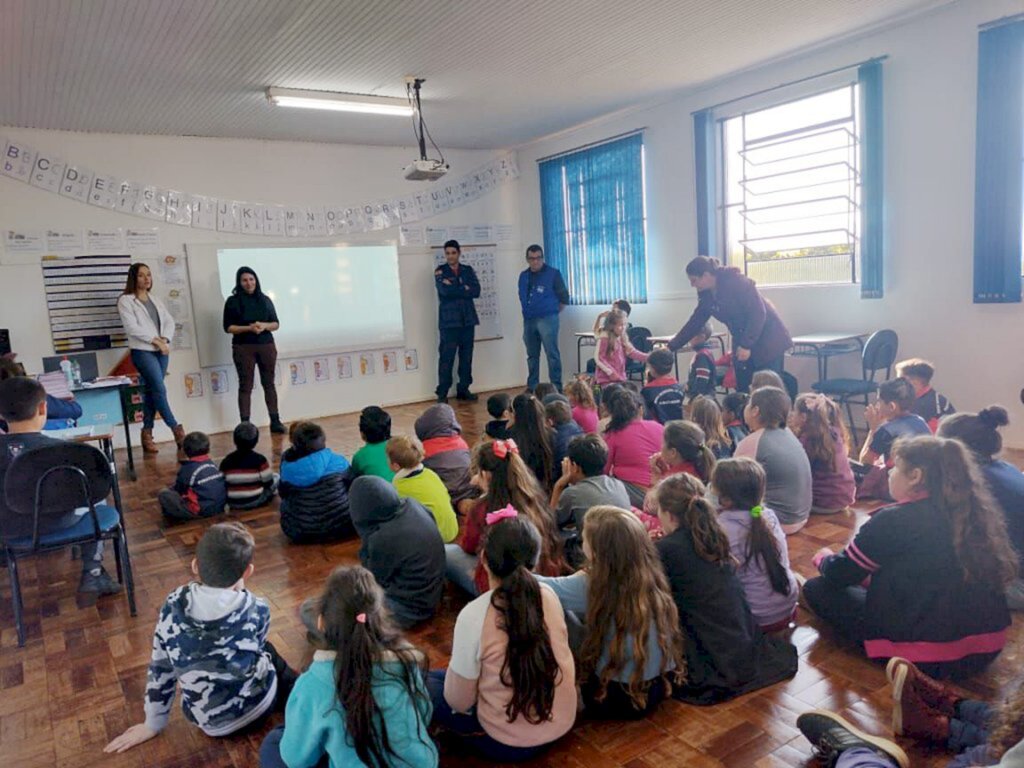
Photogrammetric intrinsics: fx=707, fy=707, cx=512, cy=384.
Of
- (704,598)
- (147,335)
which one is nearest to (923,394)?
(704,598)

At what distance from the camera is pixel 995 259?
4.21 meters

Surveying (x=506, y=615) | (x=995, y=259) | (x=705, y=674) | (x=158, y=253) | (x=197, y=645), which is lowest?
(x=705, y=674)

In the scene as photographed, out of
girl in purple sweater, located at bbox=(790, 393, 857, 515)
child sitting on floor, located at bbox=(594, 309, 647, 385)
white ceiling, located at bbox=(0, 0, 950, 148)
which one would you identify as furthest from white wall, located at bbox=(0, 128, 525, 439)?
girl in purple sweater, located at bbox=(790, 393, 857, 515)

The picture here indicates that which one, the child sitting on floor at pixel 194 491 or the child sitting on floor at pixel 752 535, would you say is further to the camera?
the child sitting on floor at pixel 194 491

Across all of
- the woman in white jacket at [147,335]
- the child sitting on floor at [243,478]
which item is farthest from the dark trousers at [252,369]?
the child sitting on floor at [243,478]

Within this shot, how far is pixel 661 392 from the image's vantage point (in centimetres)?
407

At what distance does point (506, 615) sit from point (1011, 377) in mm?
4083

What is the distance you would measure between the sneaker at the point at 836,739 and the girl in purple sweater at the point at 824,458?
1797mm

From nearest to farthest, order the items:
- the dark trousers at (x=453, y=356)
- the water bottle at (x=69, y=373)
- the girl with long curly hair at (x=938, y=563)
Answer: the girl with long curly hair at (x=938, y=563)
the water bottle at (x=69, y=373)
the dark trousers at (x=453, y=356)

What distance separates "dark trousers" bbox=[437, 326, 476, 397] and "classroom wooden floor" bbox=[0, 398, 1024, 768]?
13.9 ft

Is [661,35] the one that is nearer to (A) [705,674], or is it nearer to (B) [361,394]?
(A) [705,674]

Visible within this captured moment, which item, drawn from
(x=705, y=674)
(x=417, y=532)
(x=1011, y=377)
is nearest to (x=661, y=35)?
(x=1011, y=377)

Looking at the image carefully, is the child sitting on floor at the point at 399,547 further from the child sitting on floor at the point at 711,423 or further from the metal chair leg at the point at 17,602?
the child sitting on floor at the point at 711,423

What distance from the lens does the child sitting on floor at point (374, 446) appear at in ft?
10.9
